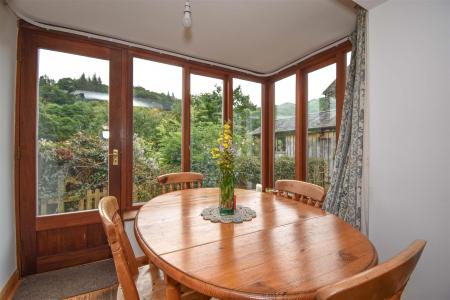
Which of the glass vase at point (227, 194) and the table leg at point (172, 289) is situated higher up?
the glass vase at point (227, 194)

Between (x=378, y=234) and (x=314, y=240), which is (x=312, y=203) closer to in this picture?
(x=378, y=234)

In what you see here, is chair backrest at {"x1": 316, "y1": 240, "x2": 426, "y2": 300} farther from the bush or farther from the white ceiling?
the bush

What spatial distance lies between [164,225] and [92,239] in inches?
67.9

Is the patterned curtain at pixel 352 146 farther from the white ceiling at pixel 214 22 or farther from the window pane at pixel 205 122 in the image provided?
the window pane at pixel 205 122

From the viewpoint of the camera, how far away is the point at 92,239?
226 centimetres

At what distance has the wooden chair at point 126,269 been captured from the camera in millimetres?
746

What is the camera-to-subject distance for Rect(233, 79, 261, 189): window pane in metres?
3.23

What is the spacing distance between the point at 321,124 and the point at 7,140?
3.19m

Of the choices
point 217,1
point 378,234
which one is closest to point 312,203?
point 378,234

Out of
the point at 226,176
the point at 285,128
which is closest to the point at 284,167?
the point at 285,128

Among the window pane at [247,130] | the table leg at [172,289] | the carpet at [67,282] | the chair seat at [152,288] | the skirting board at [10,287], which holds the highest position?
the window pane at [247,130]

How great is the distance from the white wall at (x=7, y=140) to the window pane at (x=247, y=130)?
2417 millimetres

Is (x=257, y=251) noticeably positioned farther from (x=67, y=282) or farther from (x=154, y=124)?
(x=154, y=124)

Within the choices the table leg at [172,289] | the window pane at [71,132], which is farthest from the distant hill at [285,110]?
the table leg at [172,289]
